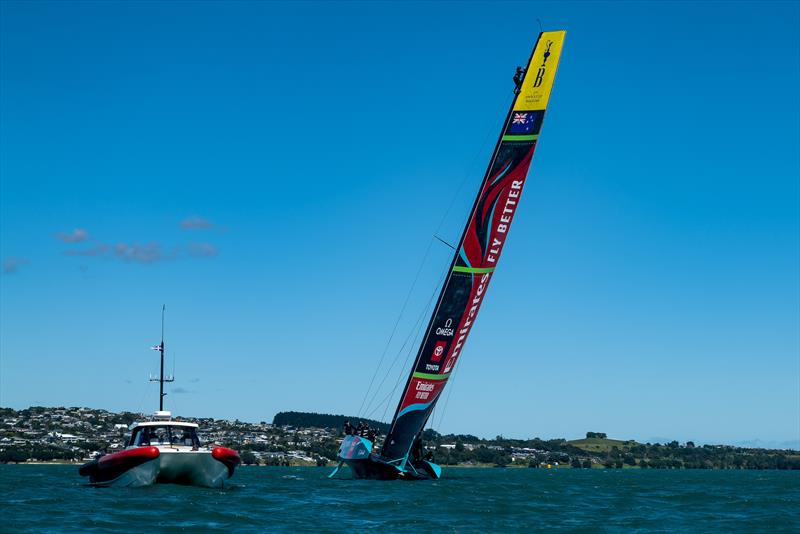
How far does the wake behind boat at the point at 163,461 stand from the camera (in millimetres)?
39375

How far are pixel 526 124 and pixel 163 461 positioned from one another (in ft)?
71.8

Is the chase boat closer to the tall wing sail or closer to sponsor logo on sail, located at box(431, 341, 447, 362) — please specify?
the tall wing sail

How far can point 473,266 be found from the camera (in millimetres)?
48719

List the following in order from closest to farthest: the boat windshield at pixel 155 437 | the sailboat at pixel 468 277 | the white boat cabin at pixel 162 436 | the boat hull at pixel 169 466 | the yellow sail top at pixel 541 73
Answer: the boat hull at pixel 169 466 → the white boat cabin at pixel 162 436 → the boat windshield at pixel 155 437 → the sailboat at pixel 468 277 → the yellow sail top at pixel 541 73

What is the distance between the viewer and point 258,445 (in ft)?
554

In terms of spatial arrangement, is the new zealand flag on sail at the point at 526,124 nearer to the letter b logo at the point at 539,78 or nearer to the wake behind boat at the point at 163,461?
the letter b logo at the point at 539,78

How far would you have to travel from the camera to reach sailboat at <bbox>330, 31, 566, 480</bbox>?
48.7 meters

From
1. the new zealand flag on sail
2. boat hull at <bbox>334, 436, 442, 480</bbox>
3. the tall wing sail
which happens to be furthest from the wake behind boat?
the new zealand flag on sail

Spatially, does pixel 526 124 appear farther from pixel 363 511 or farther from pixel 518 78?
pixel 363 511

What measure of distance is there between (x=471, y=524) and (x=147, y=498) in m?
11.3

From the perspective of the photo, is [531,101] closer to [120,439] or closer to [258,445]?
[120,439]

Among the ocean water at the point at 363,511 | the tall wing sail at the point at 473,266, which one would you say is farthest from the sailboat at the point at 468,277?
the ocean water at the point at 363,511

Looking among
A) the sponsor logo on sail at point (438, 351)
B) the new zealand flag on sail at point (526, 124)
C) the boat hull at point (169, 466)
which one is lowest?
the boat hull at point (169, 466)

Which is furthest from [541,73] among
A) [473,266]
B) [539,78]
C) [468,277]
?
[468,277]
